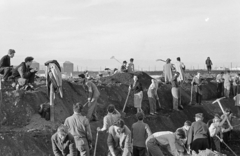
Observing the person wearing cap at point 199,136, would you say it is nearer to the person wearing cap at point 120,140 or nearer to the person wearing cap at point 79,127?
the person wearing cap at point 120,140

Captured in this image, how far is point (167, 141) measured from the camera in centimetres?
873

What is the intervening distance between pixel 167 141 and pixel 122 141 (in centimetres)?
117

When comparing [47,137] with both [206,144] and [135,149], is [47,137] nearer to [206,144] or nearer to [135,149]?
[135,149]

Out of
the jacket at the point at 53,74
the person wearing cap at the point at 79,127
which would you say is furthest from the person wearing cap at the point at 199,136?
the jacket at the point at 53,74

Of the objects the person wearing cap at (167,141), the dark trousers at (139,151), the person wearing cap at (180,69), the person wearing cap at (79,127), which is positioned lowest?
the dark trousers at (139,151)

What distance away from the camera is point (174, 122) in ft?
62.4

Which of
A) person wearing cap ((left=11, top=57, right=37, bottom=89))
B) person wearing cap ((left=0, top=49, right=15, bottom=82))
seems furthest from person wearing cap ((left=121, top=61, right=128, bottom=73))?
person wearing cap ((left=0, top=49, right=15, bottom=82))

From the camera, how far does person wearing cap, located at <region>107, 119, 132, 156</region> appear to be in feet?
26.6

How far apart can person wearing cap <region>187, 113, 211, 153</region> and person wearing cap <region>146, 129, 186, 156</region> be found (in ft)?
1.67

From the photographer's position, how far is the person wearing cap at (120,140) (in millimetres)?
8117

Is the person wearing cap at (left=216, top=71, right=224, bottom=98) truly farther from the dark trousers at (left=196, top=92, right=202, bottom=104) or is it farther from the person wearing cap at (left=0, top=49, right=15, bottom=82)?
the person wearing cap at (left=0, top=49, right=15, bottom=82)

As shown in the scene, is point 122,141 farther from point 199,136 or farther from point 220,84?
point 220,84

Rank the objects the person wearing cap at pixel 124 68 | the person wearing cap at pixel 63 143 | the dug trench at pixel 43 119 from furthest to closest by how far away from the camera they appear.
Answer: the person wearing cap at pixel 124 68 → the dug trench at pixel 43 119 → the person wearing cap at pixel 63 143

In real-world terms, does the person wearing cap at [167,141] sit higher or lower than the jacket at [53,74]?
lower
